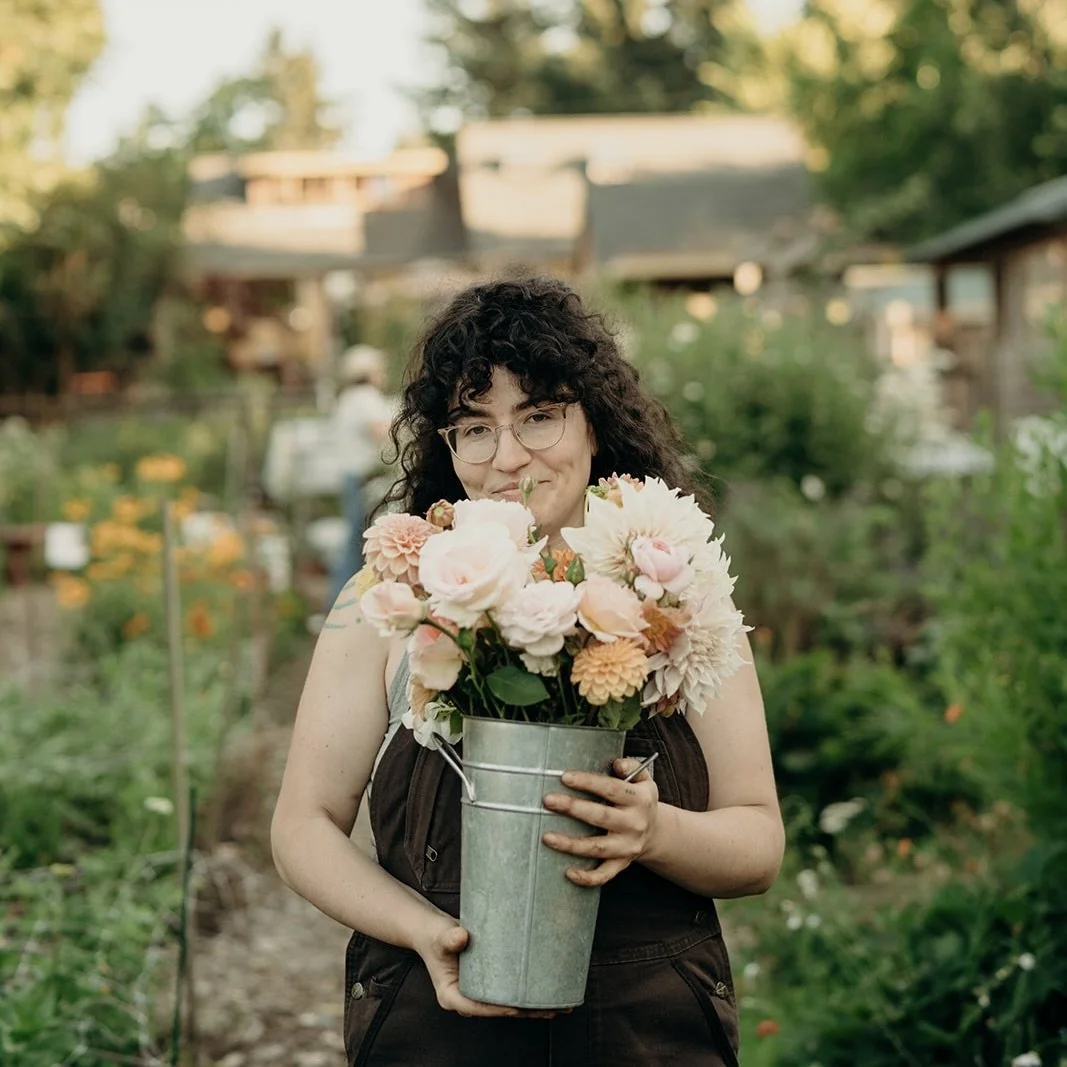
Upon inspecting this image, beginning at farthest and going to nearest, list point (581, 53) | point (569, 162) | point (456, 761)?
point (581, 53) < point (569, 162) < point (456, 761)

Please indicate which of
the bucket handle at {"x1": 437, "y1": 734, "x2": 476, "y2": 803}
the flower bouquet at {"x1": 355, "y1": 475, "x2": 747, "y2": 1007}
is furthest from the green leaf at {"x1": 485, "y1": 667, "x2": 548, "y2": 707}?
the bucket handle at {"x1": 437, "y1": 734, "x2": 476, "y2": 803}

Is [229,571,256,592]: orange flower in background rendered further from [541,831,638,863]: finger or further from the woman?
[541,831,638,863]: finger

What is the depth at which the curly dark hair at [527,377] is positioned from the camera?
2139mm

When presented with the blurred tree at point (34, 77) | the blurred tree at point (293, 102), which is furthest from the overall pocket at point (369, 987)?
the blurred tree at point (293, 102)

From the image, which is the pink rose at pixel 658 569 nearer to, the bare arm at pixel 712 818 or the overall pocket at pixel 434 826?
the bare arm at pixel 712 818

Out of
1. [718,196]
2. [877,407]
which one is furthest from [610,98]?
[877,407]

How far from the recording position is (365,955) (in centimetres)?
204

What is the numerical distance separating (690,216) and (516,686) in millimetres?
24096

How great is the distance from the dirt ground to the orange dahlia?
252 centimetres

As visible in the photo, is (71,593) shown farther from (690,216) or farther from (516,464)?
(690,216)

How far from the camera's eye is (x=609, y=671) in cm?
167

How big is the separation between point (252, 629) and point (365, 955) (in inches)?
241

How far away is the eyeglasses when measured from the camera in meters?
2.14

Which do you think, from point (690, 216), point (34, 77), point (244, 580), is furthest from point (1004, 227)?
point (244, 580)
